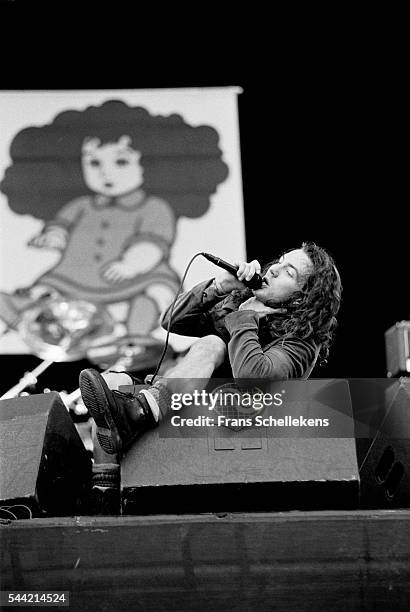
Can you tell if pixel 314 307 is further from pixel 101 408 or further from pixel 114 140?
pixel 114 140

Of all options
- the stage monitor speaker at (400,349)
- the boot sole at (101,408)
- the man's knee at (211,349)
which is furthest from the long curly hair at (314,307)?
the stage monitor speaker at (400,349)

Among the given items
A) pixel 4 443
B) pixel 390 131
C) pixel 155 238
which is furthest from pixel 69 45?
pixel 4 443

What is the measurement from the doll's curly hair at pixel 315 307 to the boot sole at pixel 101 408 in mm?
530

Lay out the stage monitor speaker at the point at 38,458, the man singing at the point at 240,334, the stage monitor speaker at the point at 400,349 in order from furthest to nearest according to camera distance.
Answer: the stage monitor speaker at the point at 400,349
the man singing at the point at 240,334
the stage monitor speaker at the point at 38,458

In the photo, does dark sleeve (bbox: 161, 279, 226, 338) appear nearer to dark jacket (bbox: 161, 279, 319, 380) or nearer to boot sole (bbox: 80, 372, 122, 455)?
dark jacket (bbox: 161, 279, 319, 380)

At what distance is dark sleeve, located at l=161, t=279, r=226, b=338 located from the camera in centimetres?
225

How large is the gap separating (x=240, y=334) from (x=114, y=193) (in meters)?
2.77

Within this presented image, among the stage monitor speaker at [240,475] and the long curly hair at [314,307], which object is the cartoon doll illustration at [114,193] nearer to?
the long curly hair at [314,307]

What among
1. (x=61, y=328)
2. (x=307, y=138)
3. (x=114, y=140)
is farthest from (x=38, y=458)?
(x=307, y=138)

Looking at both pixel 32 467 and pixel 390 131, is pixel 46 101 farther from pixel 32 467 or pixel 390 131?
pixel 32 467

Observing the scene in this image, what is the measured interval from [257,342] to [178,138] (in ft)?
9.43

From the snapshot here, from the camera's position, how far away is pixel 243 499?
178 cm

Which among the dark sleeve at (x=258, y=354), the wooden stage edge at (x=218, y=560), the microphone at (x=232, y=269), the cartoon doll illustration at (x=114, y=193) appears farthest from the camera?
the cartoon doll illustration at (x=114, y=193)

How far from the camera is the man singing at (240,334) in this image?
72.3 inches
